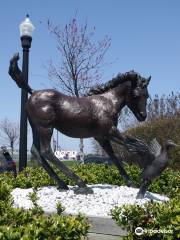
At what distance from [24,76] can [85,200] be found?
382 cm

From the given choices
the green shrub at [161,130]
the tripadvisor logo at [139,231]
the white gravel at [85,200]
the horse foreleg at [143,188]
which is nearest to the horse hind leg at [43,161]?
the white gravel at [85,200]

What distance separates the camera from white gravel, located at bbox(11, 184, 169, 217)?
18.4 feet

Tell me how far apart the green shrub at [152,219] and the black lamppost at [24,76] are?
4.98 metres

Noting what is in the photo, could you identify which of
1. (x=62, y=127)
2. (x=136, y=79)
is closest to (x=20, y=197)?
(x=62, y=127)

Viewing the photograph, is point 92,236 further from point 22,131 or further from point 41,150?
point 22,131

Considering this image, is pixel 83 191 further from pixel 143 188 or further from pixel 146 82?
pixel 146 82

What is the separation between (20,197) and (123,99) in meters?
2.42

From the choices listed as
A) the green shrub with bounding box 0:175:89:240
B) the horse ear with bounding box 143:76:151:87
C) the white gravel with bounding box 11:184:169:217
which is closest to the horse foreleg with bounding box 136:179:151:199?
the white gravel with bounding box 11:184:169:217

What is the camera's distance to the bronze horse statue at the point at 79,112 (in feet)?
21.1

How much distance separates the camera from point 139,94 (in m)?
6.84

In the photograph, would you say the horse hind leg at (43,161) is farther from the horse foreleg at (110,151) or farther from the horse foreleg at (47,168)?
the horse foreleg at (110,151)

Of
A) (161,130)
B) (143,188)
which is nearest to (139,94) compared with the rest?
(143,188)

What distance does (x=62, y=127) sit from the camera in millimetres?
6617

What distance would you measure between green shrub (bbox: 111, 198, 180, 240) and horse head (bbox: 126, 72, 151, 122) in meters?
2.87
